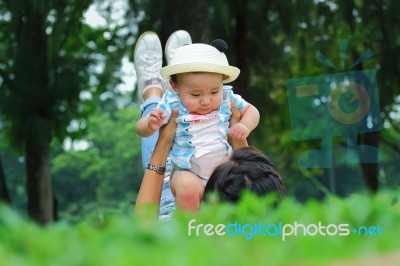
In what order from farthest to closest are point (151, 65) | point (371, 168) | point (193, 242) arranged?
point (371, 168) → point (151, 65) → point (193, 242)

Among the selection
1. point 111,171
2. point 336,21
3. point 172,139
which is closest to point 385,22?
A: point 336,21

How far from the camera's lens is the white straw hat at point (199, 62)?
293 centimetres

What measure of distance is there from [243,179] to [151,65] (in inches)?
104

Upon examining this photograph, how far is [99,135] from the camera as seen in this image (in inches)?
1727

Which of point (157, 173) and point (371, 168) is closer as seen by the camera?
point (157, 173)

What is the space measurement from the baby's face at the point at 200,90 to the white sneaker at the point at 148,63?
1.60m

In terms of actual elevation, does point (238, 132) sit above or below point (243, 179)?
above

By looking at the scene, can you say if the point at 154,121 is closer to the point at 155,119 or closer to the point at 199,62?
the point at 155,119

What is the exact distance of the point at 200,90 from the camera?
2994 millimetres

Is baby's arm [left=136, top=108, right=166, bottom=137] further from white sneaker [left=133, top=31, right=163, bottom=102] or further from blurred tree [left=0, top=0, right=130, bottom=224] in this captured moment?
blurred tree [left=0, top=0, right=130, bottom=224]

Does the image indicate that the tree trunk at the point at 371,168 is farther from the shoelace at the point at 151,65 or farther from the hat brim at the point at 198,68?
the hat brim at the point at 198,68

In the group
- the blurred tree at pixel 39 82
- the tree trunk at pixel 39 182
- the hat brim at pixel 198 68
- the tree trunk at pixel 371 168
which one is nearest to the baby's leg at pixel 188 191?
the hat brim at pixel 198 68

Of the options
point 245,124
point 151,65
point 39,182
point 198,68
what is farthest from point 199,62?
point 39,182

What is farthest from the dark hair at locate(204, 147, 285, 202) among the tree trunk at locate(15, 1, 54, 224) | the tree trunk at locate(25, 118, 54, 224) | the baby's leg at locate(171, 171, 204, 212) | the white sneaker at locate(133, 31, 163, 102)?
the tree trunk at locate(25, 118, 54, 224)
